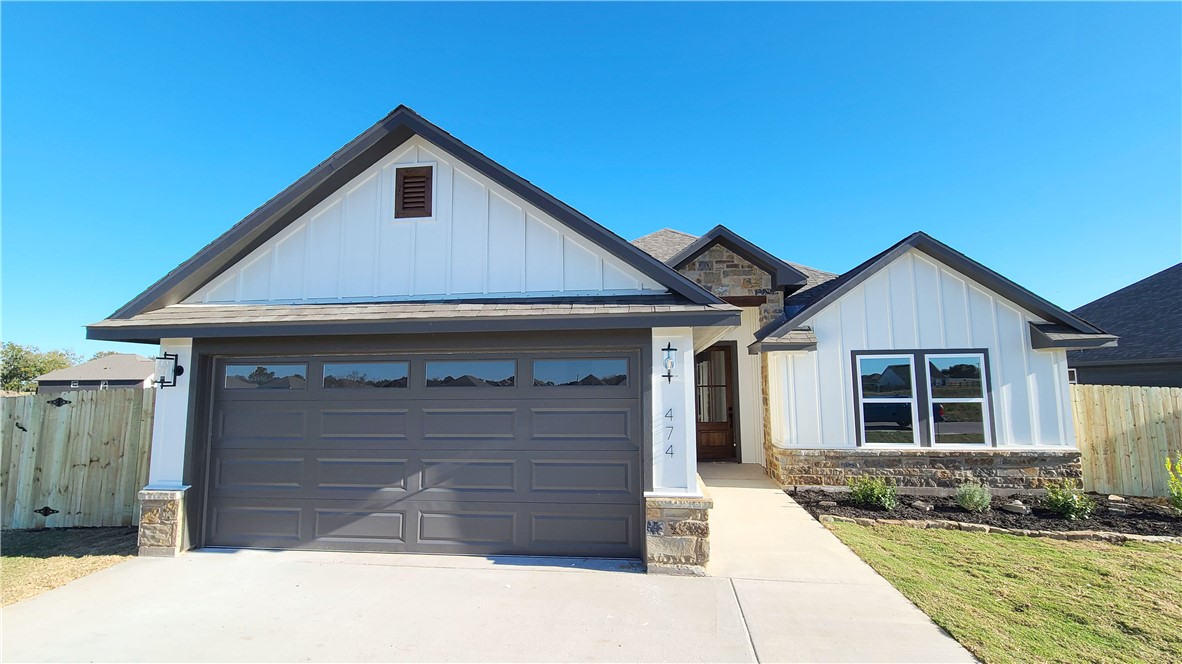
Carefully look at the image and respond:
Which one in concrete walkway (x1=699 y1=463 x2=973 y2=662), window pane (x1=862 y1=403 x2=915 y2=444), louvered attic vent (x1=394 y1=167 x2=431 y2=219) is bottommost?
concrete walkway (x1=699 y1=463 x2=973 y2=662)

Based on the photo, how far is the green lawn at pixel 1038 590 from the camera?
12.3ft

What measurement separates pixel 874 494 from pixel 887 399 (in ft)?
5.80

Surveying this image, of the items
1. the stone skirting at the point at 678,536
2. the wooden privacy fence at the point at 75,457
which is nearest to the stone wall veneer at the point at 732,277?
the stone skirting at the point at 678,536

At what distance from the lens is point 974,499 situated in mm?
7719

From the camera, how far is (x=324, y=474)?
6074 mm

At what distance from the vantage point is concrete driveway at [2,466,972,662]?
371 cm

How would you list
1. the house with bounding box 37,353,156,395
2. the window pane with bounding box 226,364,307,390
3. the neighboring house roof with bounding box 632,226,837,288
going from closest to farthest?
the window pane with bounding box 226,364,307,390 < the neighboring house roof with bounding box 632,226,837,288 < the house with bounding box 37,353,156,395

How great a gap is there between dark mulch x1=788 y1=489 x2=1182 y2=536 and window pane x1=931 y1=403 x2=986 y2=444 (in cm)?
96

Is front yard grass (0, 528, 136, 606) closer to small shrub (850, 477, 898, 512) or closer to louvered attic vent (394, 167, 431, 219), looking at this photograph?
louvered attic vent (394, 167, 431, 219)

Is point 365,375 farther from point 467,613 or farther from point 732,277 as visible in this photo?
point 732,277

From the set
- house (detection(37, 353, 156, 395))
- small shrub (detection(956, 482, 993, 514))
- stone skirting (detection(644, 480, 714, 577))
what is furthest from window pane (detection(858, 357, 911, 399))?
house (detection(37, 353, 156, 395))

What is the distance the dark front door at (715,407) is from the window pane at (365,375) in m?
7.27

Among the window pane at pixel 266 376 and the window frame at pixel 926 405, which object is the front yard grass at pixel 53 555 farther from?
the window frame at pixel 926 405

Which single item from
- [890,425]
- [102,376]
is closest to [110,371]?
[102,376]
